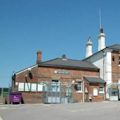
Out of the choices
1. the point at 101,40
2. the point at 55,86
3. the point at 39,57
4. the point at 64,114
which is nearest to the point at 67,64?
the point at 39,57

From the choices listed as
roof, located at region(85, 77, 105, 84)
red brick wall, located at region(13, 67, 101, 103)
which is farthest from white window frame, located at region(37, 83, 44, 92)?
roof, located at region(85, 77, 105, 84)

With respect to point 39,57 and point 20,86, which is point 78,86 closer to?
point 39,57

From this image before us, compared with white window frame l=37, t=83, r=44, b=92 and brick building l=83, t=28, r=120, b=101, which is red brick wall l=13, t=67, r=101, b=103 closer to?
white window frame l=37, t=83, r=44, b=92

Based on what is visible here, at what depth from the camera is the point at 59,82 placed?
40.0 m

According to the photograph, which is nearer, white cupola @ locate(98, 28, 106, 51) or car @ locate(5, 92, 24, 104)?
car @ locate(5, 92, 24, 104)

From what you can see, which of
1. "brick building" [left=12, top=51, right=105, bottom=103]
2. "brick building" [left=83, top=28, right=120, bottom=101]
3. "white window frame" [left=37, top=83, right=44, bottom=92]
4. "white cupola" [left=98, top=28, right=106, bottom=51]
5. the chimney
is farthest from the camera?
"white cupola" [left=98, top=28, right=106, bottom=51]

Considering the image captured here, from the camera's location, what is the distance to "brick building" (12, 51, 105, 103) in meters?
37.5

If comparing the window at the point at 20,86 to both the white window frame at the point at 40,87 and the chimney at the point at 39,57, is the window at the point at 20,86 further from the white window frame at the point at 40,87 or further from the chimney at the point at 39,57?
the chimney at the point at 39,57

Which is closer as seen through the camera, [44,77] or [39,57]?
[44,77]

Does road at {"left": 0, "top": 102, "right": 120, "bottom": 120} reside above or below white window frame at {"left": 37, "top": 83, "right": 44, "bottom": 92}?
Answer: below

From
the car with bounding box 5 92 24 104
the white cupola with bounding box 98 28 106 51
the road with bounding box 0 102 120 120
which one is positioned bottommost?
the road with bounding box 0 102 120 120

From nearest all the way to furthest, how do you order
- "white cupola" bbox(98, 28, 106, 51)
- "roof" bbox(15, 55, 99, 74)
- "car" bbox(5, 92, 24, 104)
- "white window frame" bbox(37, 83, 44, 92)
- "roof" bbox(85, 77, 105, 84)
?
"car" bbox(5, 92, 24, 104) < "white window frame" bbox(37, 83, 44, 92) < "roof" bbox(15, 55, 99, 74) < "roof" bbox(85, 77, 105, 84) < "white cupola" bbox(98, 28, 106, 51)

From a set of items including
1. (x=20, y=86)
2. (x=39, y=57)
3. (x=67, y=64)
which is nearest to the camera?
(x=20, y=86)

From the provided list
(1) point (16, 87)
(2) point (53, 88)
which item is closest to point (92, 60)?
(2) point (53, 88)
